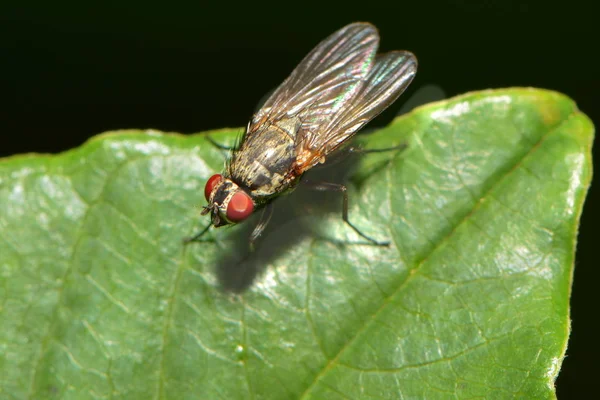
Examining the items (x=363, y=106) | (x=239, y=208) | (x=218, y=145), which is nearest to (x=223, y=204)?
(x=239, y=208)

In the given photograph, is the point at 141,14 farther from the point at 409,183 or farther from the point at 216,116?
the point at 409,183

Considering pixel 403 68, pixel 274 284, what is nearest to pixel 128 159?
pixel 274 284

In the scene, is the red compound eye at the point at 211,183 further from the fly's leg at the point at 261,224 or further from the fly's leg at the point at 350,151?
the fly's leg at the point at 350,151

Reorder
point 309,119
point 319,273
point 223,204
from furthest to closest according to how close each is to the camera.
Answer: point 309,119 < point 223,204 < point 319,273

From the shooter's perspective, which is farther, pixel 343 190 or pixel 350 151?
pixel 350 151

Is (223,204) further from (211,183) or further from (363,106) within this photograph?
(363,106)

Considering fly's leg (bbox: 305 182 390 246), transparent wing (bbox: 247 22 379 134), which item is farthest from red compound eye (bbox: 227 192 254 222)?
transparent wing (bbox: 247 22 379 134)

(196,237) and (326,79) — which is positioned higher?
(326,79)
